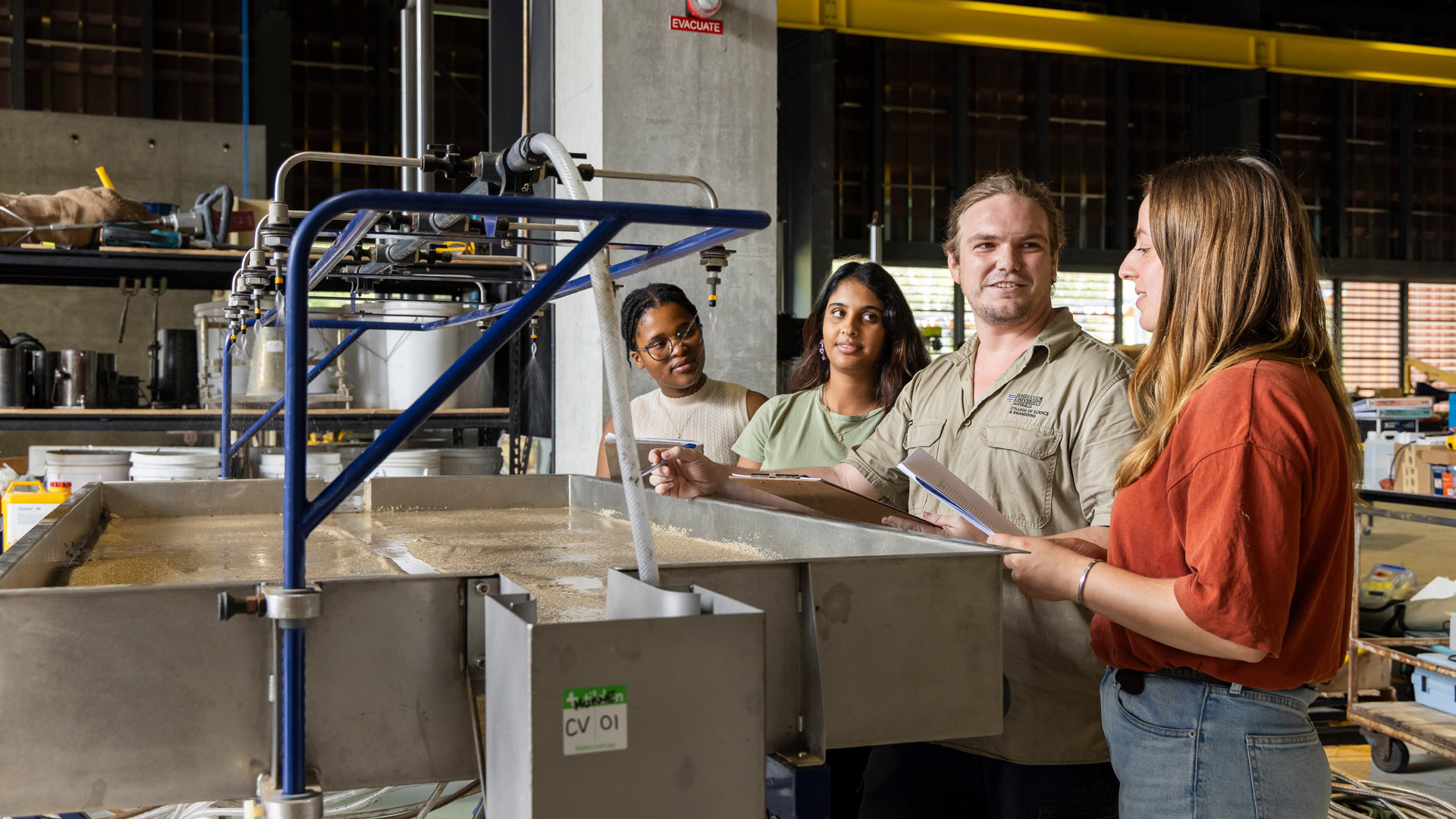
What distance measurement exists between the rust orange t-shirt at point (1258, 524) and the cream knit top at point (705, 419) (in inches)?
73.3

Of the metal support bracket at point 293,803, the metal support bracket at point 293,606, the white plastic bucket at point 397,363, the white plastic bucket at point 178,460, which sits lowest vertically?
the metal support bracket at point 293,803

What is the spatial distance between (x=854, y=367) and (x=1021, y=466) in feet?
2.83

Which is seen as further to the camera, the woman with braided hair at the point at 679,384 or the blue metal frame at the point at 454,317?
the woman with braided hair at the point at 679,384

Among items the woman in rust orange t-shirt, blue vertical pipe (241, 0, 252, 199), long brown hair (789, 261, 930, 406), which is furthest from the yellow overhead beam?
the woman in rust orange t-shirt

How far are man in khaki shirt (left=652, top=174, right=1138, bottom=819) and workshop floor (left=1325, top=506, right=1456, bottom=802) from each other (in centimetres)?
169

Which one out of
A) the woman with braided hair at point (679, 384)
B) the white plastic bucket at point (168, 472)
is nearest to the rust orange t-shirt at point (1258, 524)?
the woman with braided hair at point (679, 384)

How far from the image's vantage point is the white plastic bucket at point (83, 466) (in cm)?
356

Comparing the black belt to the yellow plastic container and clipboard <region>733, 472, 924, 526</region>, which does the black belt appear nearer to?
clipboard <region>733, 472, 924, 526</region>

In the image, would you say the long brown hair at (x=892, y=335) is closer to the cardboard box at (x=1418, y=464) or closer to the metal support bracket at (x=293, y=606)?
the metal support bracket at (x=293, y=606)

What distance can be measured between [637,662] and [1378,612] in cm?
386

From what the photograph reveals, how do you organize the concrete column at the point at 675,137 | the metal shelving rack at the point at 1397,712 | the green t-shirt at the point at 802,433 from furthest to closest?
the concrete column at the point at 675,137 → the metal shelving rack at the point at 1397,712 → the green t-shirt at the point at 802,433

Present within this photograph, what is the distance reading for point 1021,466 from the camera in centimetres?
184

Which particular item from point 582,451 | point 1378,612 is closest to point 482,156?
point 582,451

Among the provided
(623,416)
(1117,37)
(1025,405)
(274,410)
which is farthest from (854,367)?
(1117,37)
